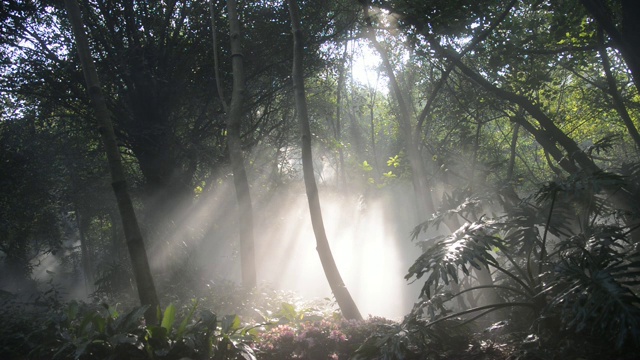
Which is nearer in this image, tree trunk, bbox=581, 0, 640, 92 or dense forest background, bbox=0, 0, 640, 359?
dense forest background, bbox=0, 0, 640, 359

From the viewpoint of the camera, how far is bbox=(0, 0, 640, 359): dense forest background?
4.20 m

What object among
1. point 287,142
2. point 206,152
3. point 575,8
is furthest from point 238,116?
point 287,142

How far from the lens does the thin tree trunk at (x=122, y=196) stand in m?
5.40

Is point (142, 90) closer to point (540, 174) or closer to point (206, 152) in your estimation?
point (206, 152)

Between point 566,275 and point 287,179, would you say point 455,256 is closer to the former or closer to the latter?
point 566,275

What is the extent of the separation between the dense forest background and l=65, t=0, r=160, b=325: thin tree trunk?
3cm

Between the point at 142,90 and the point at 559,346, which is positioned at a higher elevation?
the point at 142,90

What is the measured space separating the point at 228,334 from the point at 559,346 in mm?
3423

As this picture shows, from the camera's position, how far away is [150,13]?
12.6 metres

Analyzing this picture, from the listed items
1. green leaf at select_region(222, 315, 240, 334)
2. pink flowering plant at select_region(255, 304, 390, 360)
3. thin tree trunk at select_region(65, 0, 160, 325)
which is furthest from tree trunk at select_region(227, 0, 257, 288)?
green leaf at select_region(222, 315, 240, 334)

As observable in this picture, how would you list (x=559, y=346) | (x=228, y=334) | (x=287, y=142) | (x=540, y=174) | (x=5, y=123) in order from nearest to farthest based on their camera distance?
(x=559, y=346)
(x=228, y=334)
(x=5, y=123)
(x=287, y=142)
(x=540, y=174)

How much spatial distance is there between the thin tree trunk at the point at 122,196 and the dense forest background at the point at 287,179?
26 mm

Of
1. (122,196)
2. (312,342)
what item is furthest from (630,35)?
(122,196)

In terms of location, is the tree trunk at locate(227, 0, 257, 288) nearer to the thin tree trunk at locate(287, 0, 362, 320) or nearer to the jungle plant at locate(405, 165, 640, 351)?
the thin tree trunk at locate(287, 0, 362, 320)
